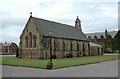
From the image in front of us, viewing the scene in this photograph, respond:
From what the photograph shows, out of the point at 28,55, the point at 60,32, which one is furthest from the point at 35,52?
the point at 60,32

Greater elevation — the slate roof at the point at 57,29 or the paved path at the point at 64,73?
the slate roof at the point at 57,29

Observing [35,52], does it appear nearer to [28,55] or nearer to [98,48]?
[28,55]

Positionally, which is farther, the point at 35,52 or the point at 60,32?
the point at 60,32

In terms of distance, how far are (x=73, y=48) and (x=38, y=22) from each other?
46.4 feet

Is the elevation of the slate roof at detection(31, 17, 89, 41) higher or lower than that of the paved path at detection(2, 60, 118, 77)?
higher

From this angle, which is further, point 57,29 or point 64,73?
point 57,29

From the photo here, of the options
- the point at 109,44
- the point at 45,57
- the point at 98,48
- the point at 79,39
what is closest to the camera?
the point at 45,57

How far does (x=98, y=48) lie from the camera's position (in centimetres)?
7656

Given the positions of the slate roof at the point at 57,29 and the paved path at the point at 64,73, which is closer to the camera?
the paved path at the point at 64,73

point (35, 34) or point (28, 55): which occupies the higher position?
point (35, 34)

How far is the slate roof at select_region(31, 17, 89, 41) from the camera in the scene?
49.3 metres

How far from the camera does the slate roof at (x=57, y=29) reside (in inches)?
1941

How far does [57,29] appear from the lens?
55.9 metres

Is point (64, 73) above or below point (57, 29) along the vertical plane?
below
